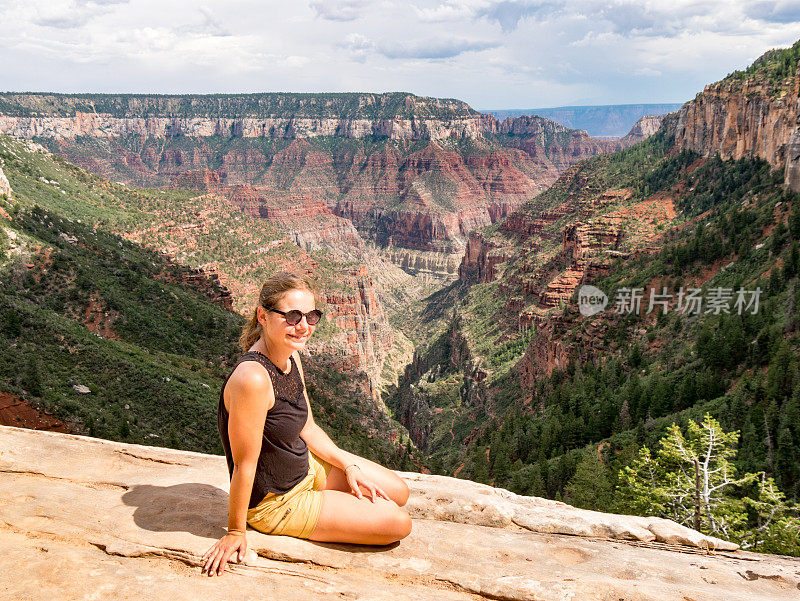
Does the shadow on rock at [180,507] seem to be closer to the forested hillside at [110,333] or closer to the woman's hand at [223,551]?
the woman's hand at [223,551]

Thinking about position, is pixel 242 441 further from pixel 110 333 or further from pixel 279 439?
pixel 110 333

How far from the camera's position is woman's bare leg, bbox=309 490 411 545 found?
784 centimetres

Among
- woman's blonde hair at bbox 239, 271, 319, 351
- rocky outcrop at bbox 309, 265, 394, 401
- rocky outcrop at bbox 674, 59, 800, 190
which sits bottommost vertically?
rocky outcrop at bbox 309, 265, 394, 401

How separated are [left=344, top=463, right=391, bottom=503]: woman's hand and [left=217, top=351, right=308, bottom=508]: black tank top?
0.75 metres

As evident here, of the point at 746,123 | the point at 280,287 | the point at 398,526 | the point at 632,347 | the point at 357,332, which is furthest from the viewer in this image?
the point at 357,332

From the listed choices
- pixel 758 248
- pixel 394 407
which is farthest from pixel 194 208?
pixel 758 248

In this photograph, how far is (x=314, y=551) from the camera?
25.4ft

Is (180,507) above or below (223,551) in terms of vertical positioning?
below

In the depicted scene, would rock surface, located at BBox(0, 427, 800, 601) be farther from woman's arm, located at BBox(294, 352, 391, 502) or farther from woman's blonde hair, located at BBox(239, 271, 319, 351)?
woman's blonde hair, located at BBox(239, 271, 319, 351)

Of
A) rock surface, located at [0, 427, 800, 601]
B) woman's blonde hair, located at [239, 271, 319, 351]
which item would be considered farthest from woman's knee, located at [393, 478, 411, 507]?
woman's blonde hair, located at [239, 271, 319, 351]

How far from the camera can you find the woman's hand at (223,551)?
22.9 feet

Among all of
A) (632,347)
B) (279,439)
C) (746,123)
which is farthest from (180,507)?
(746,123)

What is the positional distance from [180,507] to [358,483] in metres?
2.79

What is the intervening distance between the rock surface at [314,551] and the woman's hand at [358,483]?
0.76 metres
